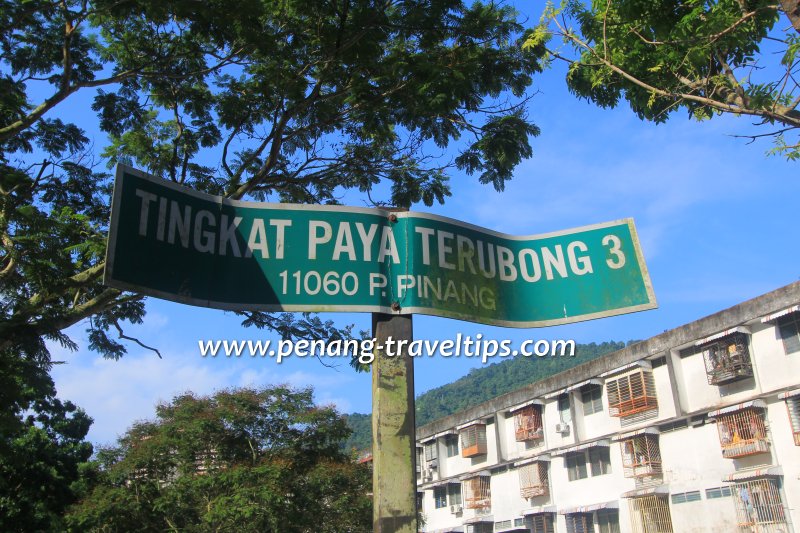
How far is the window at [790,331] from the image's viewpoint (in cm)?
2095

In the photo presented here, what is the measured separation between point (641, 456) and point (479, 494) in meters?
9.77

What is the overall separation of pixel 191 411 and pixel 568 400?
1570 cm

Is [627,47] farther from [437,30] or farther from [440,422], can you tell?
[440,422]

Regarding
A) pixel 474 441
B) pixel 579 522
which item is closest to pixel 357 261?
pixel 579 522

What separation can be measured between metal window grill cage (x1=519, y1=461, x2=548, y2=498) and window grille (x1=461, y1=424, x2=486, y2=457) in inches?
121

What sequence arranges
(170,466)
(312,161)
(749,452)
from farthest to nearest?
1. (749,452)
2. (170,466)
3. (312,161)

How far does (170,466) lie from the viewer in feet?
62.4

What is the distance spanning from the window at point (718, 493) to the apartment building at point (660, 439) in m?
0.05

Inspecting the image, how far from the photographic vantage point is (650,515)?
2427 cm

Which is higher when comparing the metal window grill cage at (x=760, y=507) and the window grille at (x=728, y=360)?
the window grille at (x=728, y=360)

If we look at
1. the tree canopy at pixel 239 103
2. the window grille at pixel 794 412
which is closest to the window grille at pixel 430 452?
the window grille at pixel 794 412

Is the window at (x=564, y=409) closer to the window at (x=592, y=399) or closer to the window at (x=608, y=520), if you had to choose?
the window at (x=592, y=399)

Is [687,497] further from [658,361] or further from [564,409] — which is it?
[564,409]

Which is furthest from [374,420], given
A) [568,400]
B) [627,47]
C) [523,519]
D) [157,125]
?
[523,519]
